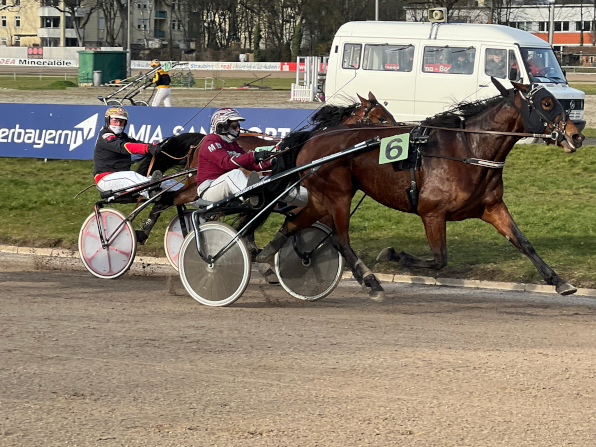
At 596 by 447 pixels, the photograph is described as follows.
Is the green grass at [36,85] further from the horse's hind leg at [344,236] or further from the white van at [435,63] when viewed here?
the horse's hind leg at [344,236]

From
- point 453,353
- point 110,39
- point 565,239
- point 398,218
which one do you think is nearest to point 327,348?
point 453,353

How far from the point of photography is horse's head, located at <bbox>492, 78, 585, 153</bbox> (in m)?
7.06

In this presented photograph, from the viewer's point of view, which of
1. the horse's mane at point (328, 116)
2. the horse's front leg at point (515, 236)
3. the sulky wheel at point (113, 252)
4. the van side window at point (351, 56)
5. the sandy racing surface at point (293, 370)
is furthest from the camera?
the van side window at point (351, 56)

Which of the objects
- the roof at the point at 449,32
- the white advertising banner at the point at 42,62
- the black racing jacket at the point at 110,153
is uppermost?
the white advertising banner at the point at 42,62

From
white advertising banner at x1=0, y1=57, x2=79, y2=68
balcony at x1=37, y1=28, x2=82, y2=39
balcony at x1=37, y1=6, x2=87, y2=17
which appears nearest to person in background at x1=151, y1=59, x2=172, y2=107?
white advertising banner at x1=0, y1=57, x2=79, y2=68

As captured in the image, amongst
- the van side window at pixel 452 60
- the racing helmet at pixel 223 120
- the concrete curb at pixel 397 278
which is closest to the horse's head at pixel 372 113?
the concrete curb at pixel 397 278

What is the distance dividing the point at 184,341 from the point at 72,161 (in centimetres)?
1146

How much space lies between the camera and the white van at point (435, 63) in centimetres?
1917

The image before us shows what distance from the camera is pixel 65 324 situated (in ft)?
21.5

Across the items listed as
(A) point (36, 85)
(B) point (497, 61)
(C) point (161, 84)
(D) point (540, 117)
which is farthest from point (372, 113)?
(A) point (36, 85)

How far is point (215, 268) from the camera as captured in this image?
7.36 m

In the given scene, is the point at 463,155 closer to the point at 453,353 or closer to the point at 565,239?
the point at 453,353

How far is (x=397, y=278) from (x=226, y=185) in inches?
82.5

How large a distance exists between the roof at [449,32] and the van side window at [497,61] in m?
0.24
